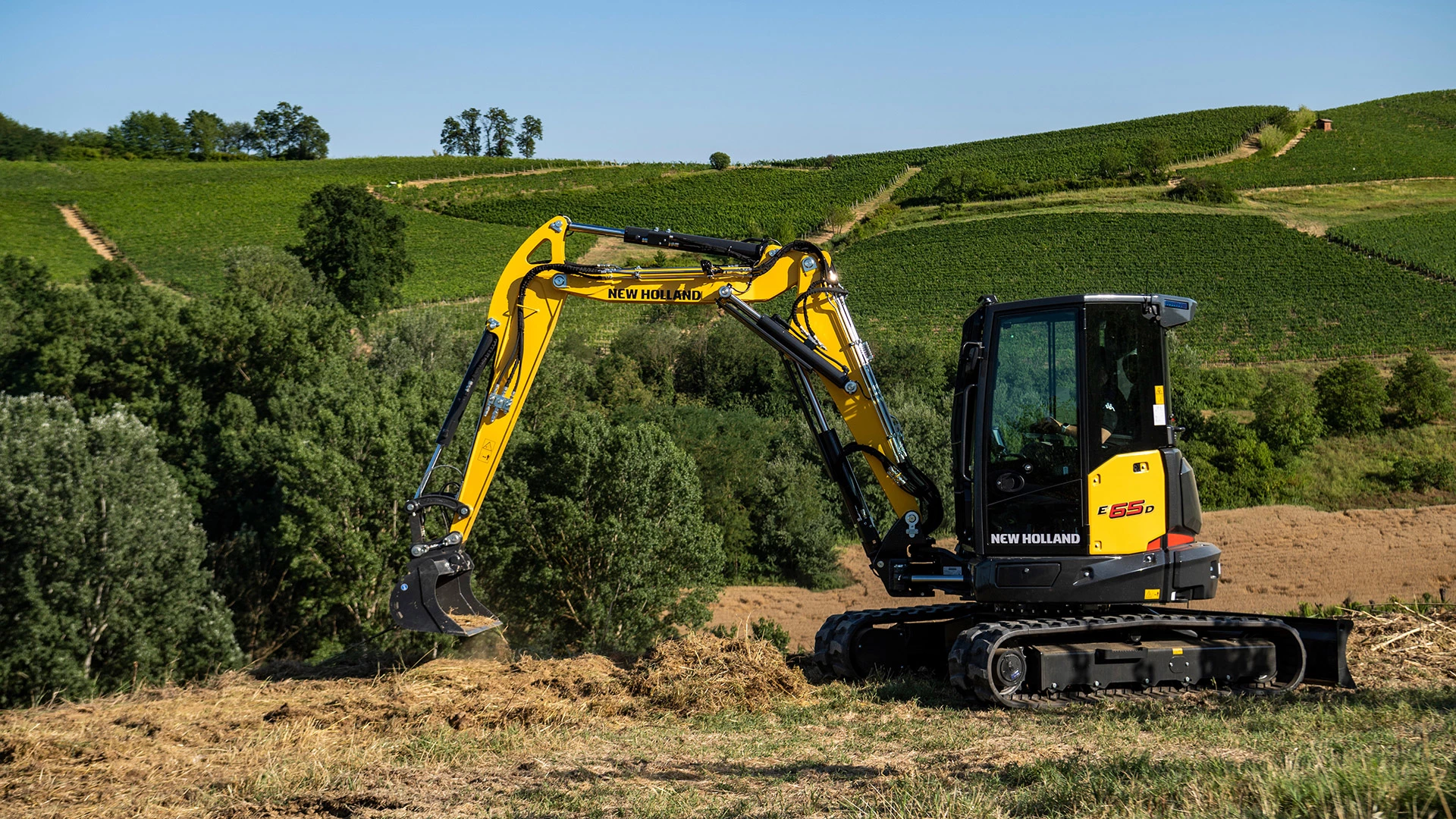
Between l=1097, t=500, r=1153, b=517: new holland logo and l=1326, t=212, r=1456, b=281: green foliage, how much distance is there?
5261 cm

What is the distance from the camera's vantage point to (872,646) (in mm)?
10430

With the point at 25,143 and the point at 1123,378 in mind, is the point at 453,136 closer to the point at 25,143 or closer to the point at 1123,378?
the point at 25,143

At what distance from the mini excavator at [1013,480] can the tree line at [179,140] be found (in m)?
110

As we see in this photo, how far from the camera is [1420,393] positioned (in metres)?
37.8

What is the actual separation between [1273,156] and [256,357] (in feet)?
248

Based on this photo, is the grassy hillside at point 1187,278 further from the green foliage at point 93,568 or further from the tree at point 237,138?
the tree at point 237,138

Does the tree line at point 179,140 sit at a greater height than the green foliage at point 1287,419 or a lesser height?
greater

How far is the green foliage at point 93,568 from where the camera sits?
19719 millimetres

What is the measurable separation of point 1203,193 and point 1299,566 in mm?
47542

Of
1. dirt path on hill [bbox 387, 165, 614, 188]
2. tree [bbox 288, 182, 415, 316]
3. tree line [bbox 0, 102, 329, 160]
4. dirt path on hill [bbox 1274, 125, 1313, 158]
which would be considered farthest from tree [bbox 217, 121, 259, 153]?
dirt path on hill [bbox 1274, 125, 1313, 158]

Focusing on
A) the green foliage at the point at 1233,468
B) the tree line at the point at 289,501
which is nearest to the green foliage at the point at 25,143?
the tree line at the point at 289,501

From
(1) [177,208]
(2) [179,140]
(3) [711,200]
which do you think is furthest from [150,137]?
(3) [711,200]

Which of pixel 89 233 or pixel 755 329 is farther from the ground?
pixel 89 233

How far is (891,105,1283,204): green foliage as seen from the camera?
7662 centimetres
